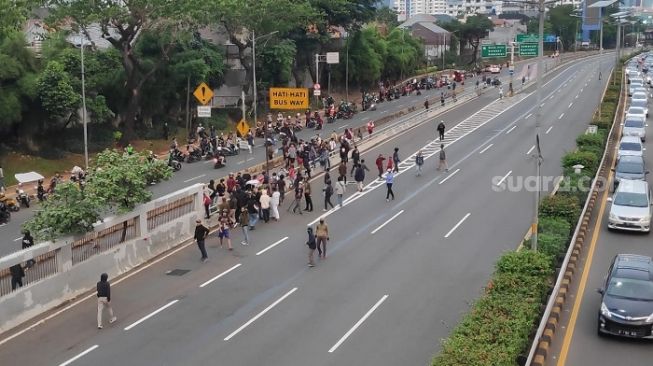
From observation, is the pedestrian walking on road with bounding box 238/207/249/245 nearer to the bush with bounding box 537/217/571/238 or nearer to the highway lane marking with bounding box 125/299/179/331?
the highway lane marking with bounding box 125/299/179/331

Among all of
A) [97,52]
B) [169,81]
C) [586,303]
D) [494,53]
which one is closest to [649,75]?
[494,53]

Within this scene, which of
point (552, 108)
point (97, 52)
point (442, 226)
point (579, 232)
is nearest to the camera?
point (579, 232)

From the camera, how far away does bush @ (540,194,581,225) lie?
2297 cm

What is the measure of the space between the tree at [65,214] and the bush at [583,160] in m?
19.8

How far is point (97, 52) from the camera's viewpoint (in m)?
44.9

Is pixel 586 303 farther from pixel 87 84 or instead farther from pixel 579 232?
pixel 87 84

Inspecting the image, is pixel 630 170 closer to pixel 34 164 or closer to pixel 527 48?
pixel 34 164

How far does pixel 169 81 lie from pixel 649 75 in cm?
6620

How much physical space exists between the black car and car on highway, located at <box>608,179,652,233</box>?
24.3ft

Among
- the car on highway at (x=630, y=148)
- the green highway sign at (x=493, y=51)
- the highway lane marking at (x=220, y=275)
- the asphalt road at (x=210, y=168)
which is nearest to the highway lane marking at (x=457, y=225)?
the highway lane marking at (x=220, y=275)

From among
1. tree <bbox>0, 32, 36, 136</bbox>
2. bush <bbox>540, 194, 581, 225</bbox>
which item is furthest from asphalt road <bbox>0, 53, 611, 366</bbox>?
tree <bbox>0, 32, 36, 136</bbox>

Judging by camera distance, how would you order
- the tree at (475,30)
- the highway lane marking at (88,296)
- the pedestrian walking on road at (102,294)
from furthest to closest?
the tree at (475,30)
the highway lane marking at (88,296)
the pedestrian walking on road at (102,294)

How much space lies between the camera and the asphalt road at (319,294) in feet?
49.9

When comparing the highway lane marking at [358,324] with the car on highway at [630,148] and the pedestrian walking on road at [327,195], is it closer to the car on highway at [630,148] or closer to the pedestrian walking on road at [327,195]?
the pedestrian walking on road at [327,195]
